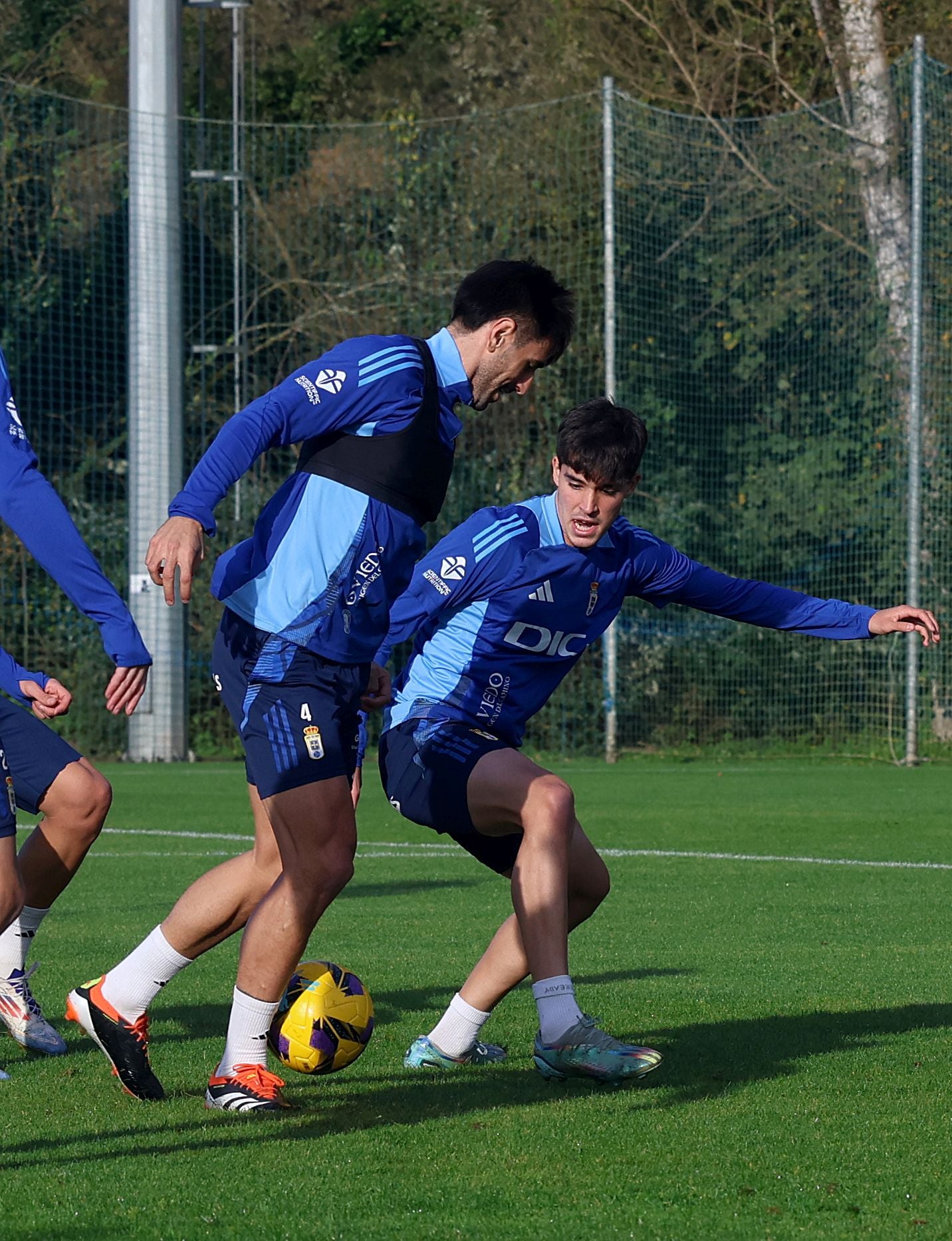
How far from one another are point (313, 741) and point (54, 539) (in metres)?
0.83

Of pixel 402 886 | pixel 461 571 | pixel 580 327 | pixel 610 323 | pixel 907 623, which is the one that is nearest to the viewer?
pixel 461 571

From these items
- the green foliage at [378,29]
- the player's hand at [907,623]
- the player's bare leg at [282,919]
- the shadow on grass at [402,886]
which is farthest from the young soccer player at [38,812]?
the green foliage at [378,29]

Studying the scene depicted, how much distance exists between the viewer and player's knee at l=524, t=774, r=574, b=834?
451 centimetres

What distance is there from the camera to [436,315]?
18.1 m

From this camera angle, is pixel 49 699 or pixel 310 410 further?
pixel 49 699

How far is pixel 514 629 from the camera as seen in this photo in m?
5.00

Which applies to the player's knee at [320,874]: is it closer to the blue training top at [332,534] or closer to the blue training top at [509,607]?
the blue training top at [332,534]

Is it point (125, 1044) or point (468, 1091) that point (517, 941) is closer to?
point (468, 1091)

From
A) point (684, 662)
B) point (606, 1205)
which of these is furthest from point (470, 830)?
point (684, 662)

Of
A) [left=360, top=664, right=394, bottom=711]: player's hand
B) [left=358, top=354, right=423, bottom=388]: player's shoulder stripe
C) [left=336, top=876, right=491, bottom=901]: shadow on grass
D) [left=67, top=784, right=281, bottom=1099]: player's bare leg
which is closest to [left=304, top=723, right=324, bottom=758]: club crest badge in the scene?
[left=67, top=784, right=281, bottom=1099]: player's bare leg

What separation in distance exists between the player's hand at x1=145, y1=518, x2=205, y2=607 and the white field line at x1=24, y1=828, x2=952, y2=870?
5.99 meters

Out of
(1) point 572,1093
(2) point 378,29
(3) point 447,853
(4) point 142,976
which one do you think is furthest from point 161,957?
(2) point 378,29

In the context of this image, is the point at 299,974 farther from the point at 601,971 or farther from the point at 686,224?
the point at 686,224

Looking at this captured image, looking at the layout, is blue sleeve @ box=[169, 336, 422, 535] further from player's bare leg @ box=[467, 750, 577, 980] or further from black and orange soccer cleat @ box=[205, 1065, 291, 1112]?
Answer: black and orange soccer cleat @ box=[205, 1065, 291, 1112]
